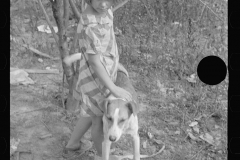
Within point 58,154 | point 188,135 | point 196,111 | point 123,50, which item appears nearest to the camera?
point 58,154

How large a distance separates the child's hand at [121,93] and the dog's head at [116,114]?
31 millimetres

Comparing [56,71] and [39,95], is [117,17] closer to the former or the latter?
[56,71]

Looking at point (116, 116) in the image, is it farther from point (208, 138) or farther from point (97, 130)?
point (208, 138)

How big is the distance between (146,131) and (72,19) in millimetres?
1401

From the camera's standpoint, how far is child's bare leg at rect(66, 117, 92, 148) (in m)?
2.00

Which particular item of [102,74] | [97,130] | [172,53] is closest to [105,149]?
[97,130]

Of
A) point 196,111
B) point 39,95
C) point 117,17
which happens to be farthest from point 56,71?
point 196,111

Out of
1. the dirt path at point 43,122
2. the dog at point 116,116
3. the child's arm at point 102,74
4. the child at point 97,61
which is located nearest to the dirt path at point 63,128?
the dirt path at point 43,122

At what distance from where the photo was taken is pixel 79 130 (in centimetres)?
204

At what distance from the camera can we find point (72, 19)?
3184 mm

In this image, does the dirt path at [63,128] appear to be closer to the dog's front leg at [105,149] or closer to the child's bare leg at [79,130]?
the child's bare leg at [79,130]

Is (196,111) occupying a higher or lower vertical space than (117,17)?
lower

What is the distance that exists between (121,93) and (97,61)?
190 mm

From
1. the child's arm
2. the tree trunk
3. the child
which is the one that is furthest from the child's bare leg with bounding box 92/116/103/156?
the tree trunk
